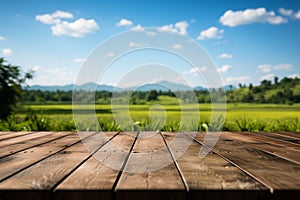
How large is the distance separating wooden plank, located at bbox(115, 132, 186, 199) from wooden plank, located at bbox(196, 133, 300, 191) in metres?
0.33

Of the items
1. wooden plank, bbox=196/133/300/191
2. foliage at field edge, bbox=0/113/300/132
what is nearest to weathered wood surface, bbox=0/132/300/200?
wooden plank, bbox=196/133/300/191

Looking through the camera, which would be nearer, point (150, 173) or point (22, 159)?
point (150, 173)

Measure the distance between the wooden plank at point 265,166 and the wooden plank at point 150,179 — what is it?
333 millimetres

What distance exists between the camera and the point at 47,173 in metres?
1.17

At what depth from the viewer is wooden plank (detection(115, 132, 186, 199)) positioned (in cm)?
95

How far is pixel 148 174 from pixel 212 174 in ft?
0.89

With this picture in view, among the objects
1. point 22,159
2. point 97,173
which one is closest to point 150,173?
point 97,173

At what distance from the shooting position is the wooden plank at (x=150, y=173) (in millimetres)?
1001

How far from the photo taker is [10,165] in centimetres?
133

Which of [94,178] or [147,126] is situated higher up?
[94,178]

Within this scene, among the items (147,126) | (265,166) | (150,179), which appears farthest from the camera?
(147,126)

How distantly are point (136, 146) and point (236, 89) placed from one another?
7.54 metres

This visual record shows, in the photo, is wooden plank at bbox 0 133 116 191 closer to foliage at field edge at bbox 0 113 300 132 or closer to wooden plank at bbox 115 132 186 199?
wooden plank at bbox 115 132 186 199

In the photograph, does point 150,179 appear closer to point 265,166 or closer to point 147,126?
point 265,166
